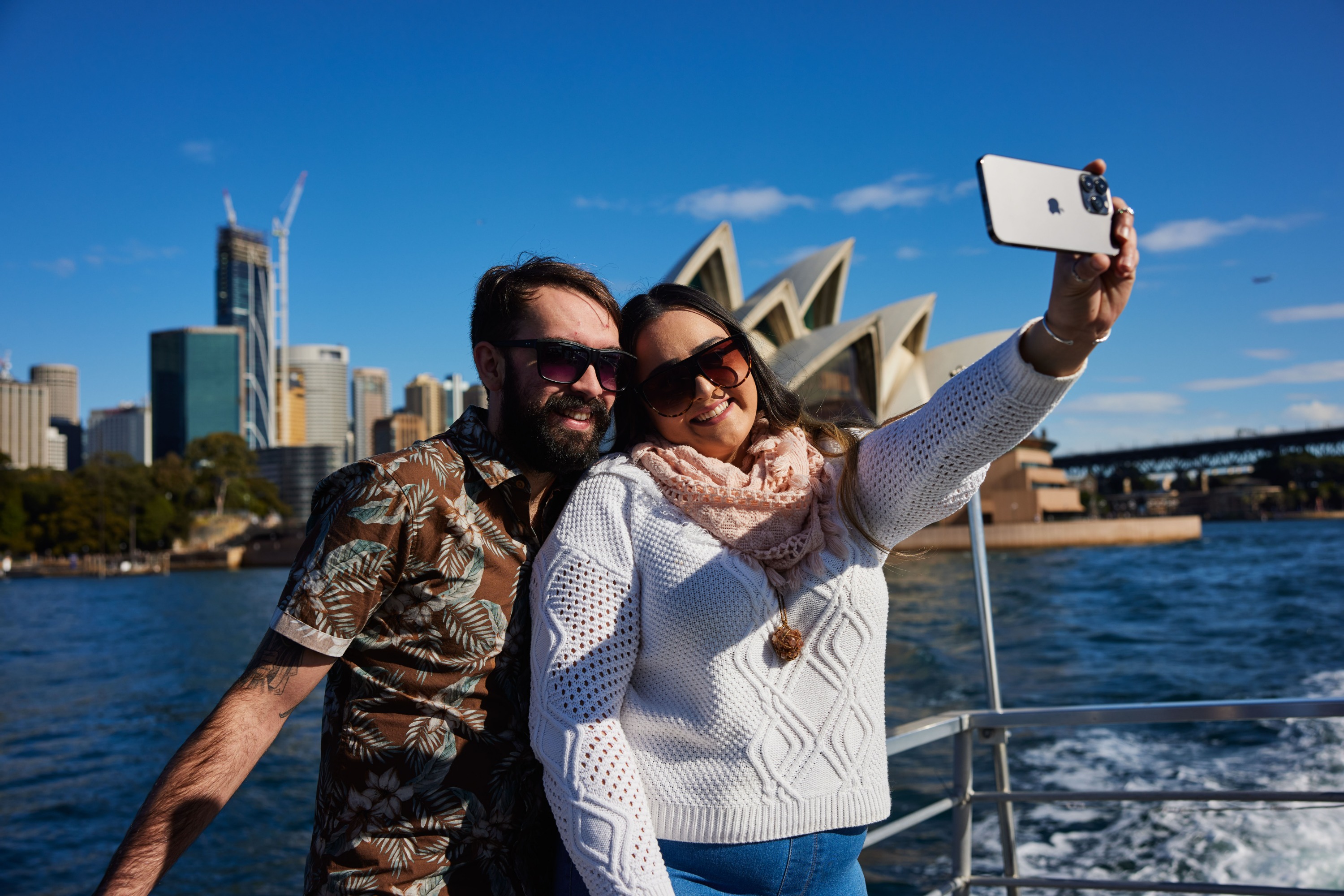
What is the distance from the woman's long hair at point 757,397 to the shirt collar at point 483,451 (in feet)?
0.61

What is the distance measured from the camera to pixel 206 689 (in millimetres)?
12914

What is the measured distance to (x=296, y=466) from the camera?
87.2 m

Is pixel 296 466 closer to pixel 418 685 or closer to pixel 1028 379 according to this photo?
pixel 418 685

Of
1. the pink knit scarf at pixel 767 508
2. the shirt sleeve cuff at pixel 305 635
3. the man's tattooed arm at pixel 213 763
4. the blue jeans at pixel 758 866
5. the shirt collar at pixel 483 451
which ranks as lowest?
the blue jeans at pixel 758 866

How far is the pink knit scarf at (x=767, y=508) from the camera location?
1116 millimetres

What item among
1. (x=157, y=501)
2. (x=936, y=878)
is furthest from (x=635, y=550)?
(x=157, y=501)

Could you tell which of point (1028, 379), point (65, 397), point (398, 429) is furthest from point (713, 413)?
point (65, 397)

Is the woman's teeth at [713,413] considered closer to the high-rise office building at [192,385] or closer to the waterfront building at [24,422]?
the high-rise office building at [192,385]

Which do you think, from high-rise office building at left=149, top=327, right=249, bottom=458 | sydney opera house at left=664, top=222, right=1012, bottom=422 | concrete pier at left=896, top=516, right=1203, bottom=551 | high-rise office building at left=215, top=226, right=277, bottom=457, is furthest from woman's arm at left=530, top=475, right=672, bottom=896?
high-rise office building at left=215, top=226, right=277, bottom=457

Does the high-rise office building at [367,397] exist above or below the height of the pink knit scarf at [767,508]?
above

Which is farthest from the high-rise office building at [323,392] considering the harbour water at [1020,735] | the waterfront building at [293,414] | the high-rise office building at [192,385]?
the harbour water at [1020,735]

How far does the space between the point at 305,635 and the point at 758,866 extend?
634 millimetres

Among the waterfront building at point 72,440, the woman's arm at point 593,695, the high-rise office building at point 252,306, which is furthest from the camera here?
the waterfront building at point 72,440

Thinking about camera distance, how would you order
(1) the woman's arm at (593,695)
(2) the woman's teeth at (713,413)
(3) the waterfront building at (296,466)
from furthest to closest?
(3) the waterfront building at (296,466) → (2) the woman's teeth at (713,413) → (1) the woman's arm at (593,695)
